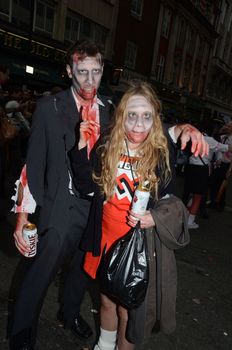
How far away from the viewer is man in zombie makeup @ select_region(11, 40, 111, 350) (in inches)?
80.9

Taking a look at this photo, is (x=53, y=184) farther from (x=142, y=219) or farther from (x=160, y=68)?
(x=160, y=68)

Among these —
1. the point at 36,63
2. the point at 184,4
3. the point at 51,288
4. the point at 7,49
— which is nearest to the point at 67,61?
the point at 51,288

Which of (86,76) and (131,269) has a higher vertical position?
(86,76)

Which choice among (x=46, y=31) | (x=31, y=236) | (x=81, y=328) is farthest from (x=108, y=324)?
(x=46, y=31)

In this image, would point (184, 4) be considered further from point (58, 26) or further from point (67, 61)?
point (67, 61)

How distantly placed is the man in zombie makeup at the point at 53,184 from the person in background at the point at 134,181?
17cm

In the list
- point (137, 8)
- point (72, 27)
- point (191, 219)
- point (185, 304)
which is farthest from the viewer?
point (137, 8)

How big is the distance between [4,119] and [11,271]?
5.55 ft

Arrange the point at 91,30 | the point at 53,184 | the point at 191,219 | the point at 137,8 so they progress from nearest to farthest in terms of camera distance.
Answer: the point at 53,184 < the point at 191,219 < the point at 91,30 < the point at 137,8

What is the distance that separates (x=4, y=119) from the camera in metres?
3.56

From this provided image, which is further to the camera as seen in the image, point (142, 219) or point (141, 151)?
point (141, 151)

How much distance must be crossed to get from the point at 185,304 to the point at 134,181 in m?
1.98

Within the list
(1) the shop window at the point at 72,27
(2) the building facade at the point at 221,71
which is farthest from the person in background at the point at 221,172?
(2) the building facade at the point at 221,71

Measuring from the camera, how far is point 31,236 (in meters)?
2.00
